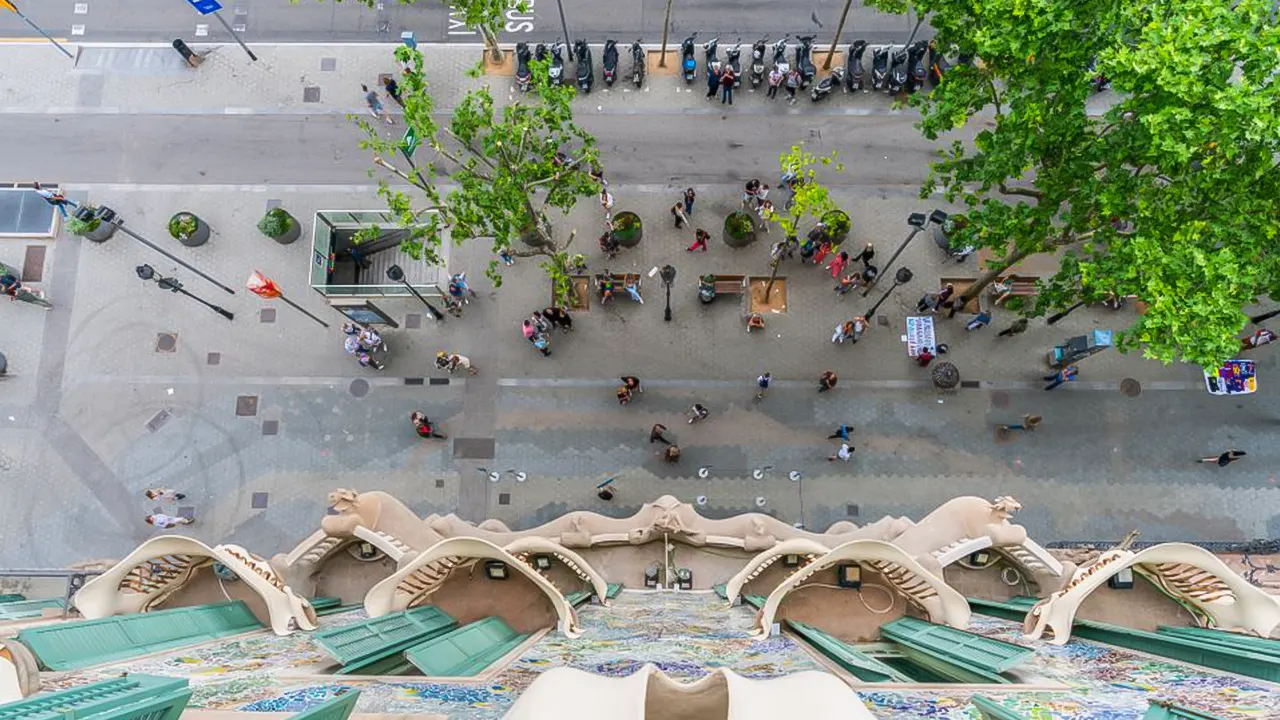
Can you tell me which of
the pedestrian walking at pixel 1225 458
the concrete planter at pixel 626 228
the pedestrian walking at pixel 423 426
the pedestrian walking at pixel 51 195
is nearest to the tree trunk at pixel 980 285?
the pedestrian walking at pixel 1225 458

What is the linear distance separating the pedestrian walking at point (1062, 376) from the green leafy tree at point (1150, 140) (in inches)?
203

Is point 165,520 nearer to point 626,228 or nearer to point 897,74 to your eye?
point 626,228

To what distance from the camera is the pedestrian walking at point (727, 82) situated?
87.5 feet

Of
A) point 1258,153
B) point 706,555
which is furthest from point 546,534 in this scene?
point 1258,153

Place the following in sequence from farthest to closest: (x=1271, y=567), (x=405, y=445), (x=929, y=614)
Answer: (x=405, y=445)
(x=1271, y=567)
(x=929, y=614)

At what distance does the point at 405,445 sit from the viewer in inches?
966

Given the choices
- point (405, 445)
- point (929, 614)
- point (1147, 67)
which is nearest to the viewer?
point (1147, 67)

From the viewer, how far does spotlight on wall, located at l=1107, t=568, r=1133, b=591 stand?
14.7m

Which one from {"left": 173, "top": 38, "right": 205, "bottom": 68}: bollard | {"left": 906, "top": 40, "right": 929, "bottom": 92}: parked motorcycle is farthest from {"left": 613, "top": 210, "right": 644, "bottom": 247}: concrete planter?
{"left": 173, "top": 38, "right": 205, "bottom": 68}: bollard

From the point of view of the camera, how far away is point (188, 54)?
28.3 m

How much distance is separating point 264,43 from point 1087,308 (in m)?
35.3

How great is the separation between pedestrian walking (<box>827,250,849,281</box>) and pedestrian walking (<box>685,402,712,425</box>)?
728 cm

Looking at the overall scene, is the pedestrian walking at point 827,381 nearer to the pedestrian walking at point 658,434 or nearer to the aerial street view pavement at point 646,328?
the aerial street view pavement at point 646,328

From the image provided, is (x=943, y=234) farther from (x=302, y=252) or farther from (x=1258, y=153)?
(x=302, y=252)
